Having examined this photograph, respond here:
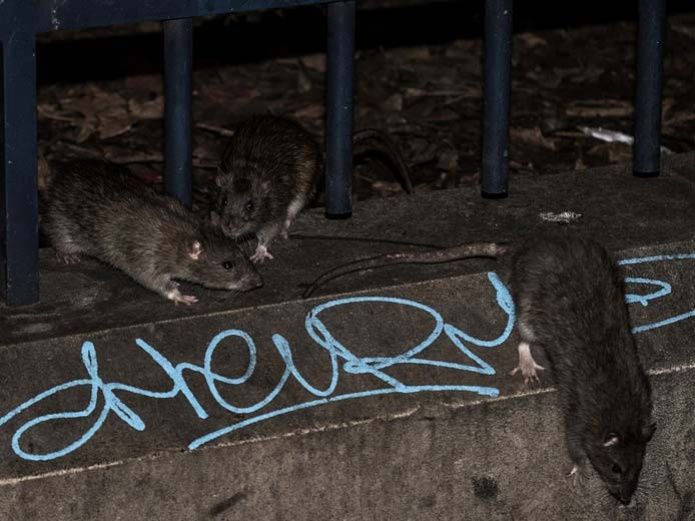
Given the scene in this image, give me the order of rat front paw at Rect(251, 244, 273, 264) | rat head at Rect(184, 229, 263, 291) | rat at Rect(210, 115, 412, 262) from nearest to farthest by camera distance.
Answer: rat head at Rect(184, 229, 263, 291) → rat front paw at Rect(251, 244, 273, 264) → rat at Rect(210, 115, 412, 262)

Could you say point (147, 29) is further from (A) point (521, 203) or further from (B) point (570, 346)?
(B) point (570, 346)

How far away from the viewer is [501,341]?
7367 millimetres

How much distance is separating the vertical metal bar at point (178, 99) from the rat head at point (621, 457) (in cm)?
217

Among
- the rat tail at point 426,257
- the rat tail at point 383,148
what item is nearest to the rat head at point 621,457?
the rat tail at point 426,257

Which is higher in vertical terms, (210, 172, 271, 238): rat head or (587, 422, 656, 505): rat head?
(210, 172, 271, 238): rat head

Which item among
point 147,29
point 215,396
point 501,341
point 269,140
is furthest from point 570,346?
point 147,29

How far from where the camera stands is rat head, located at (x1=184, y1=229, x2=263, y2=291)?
24.4 ft

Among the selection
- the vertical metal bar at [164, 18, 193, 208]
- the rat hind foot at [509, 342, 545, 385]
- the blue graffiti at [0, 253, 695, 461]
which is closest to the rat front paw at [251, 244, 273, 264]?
the vertical metal bar at [164, 18, 193, 208]

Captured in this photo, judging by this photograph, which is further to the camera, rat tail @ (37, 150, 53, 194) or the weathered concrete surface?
rat tail @ (37, 150, 53, 194)

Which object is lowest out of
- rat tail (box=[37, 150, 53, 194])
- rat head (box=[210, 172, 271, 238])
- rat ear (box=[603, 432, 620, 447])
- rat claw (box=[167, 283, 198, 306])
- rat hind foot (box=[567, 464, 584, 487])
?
rat hind foot (box=[567, 464, 584, 487])

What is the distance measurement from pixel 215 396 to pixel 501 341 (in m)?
1.31

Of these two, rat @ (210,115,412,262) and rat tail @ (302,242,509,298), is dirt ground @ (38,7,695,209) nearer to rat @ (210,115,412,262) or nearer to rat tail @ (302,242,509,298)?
rat @ (210,115,412,262)

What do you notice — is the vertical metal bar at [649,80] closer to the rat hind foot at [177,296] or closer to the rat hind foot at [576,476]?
the rat hind foot at [576,476]

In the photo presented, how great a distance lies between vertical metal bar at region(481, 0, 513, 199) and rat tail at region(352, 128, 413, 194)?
1.49 meters
